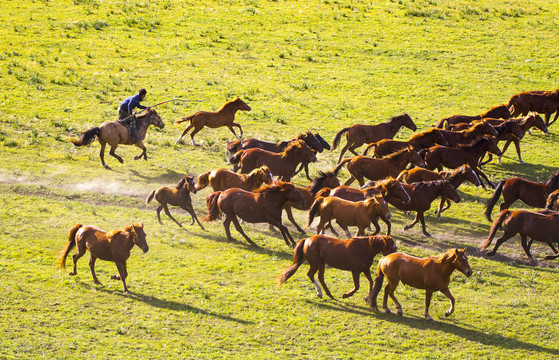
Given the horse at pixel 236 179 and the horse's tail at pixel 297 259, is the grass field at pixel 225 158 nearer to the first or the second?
the horse's tail at pixel 297 259

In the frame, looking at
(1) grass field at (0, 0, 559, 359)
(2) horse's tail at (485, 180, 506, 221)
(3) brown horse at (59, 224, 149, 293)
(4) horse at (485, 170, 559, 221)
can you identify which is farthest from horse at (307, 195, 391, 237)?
(3) brown horse at (59, 224, 149, 293)

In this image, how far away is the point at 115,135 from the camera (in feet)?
84.2

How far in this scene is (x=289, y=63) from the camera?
38.2m

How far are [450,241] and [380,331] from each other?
20.7ft

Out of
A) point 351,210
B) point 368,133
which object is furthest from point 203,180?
point 368,133

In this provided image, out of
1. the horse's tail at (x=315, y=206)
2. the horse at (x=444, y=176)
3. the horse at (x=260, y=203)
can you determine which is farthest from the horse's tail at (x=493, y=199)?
the horse at (x=260, y=203)

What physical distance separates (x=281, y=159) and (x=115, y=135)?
6.68 m

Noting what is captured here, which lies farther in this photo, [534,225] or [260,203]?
[260,203]

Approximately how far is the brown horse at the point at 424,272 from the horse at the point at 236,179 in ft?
19.0

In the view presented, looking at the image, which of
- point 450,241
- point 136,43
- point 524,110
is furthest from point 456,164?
point 136,43

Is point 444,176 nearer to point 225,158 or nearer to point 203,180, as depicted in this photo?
point 203,180

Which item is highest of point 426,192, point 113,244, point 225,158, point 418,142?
point 418,142

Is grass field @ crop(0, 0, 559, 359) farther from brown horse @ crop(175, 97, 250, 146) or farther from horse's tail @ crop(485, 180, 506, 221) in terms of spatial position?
brown horse @ crop(175, 97, 250, 146)

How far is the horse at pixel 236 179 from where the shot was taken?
2000cm
